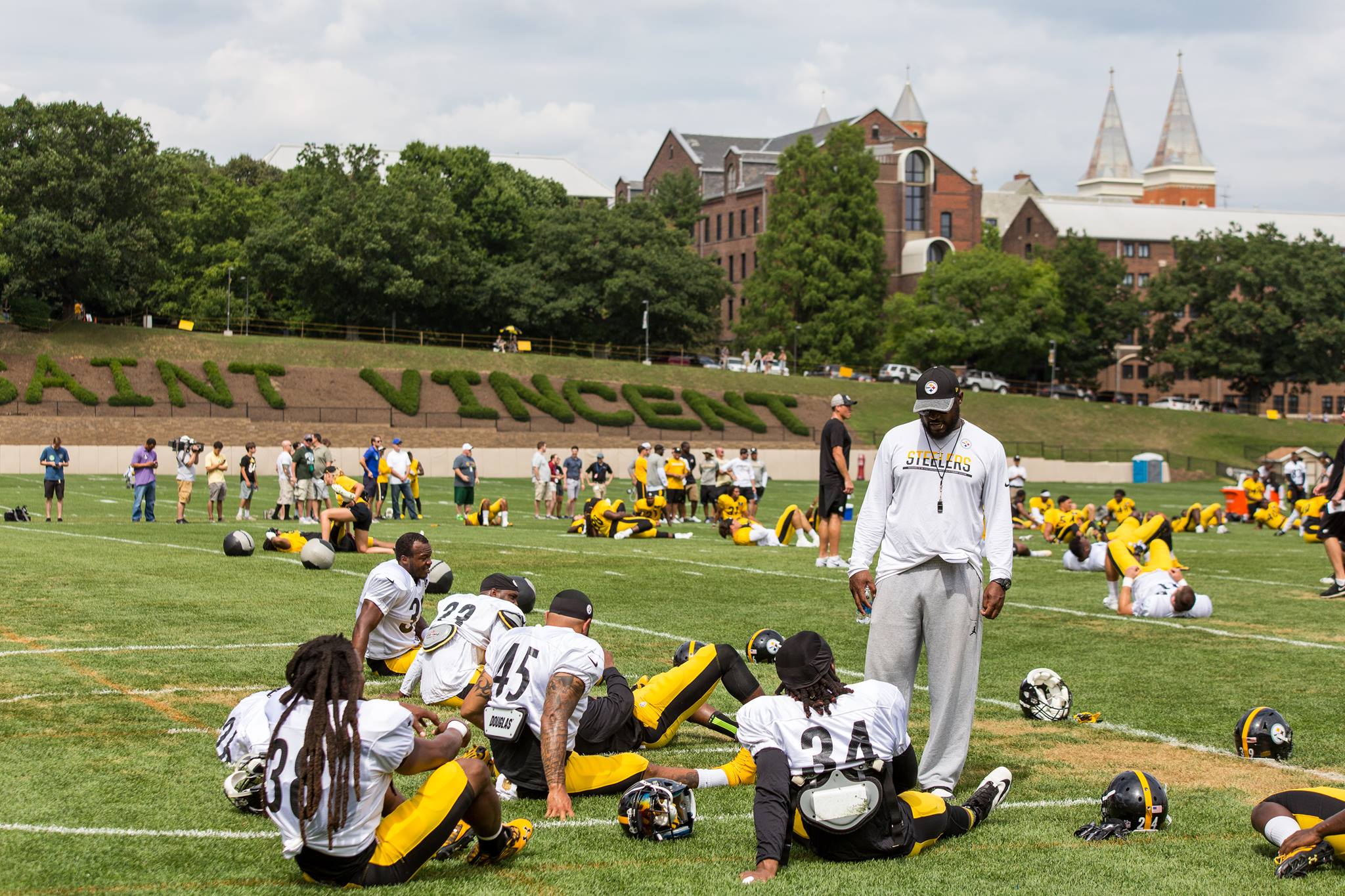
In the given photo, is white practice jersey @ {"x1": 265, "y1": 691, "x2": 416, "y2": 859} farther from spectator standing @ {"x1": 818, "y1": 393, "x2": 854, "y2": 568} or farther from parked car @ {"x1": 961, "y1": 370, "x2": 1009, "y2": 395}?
parked car @ {"x1": 961, "y1": 370, "x2": 1009, "y2": 395}

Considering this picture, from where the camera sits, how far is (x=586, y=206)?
85312mm

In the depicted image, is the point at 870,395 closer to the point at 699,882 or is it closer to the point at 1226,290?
the point at 1226,290

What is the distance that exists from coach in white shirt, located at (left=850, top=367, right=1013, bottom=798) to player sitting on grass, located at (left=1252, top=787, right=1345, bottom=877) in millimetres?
1477

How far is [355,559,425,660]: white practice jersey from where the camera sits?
392 inches

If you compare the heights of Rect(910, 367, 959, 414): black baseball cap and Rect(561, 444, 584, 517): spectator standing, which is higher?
Rect(910, 367, 959, 414): black baseball cap

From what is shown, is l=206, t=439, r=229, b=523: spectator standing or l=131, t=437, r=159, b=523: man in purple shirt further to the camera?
l=206, t=439, r=229, b=523: spectator standing

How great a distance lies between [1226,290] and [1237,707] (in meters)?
82.8

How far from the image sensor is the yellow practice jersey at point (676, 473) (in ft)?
97.5

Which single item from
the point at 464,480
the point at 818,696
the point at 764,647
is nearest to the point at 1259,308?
the point at 464,480

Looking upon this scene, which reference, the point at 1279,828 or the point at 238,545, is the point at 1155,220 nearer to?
the point at 238,545

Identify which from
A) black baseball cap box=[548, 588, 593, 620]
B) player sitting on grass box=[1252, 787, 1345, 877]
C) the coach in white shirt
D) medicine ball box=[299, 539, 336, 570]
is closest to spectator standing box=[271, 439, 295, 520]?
medicine ball box=[299, 539, 336, 570]

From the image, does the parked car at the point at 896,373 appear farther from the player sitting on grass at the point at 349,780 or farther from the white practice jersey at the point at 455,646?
the player sitting on grass at the point at 349,780

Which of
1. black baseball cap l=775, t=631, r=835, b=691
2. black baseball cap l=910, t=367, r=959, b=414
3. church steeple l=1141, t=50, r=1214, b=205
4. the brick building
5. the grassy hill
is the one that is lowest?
black baseball cap l=775, t=631, r=835, b=691

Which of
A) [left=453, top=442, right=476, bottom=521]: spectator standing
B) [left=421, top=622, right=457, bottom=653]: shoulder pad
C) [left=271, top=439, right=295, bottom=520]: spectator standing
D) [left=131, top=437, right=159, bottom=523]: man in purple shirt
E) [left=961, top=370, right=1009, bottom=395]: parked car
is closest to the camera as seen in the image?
[left=421, top=622, right=457, bottom=653]: shoulder pad
